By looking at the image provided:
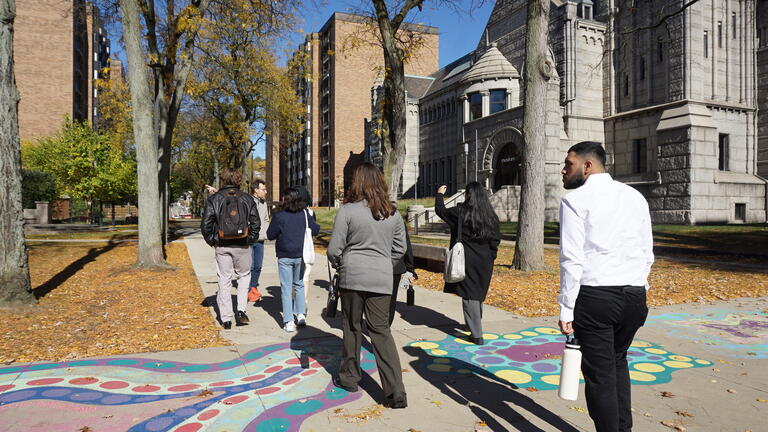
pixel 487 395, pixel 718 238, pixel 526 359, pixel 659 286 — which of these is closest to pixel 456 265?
pixel 526 359

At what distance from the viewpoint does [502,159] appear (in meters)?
35.2

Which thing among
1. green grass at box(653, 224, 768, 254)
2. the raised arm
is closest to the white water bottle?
the raised arm

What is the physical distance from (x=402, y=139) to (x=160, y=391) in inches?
418

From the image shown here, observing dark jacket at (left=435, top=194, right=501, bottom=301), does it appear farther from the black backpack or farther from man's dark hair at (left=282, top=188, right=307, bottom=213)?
the black backpack

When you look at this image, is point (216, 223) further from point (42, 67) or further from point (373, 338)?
point (42, 67)

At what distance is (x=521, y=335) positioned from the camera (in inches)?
251

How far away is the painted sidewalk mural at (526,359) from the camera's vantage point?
4.78 metres

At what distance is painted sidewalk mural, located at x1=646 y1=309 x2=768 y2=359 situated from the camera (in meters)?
5.76

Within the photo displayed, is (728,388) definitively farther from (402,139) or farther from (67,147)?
(67,147)

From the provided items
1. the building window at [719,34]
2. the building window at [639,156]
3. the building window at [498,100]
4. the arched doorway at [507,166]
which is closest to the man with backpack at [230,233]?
the arched doorway at [507,166]

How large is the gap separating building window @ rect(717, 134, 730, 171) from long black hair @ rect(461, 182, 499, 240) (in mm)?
29477

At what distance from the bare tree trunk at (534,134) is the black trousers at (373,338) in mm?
7927

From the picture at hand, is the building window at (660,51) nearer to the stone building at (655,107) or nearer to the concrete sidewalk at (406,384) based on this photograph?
the stone building at (655,107)

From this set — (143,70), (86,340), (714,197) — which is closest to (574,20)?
(714,197)
